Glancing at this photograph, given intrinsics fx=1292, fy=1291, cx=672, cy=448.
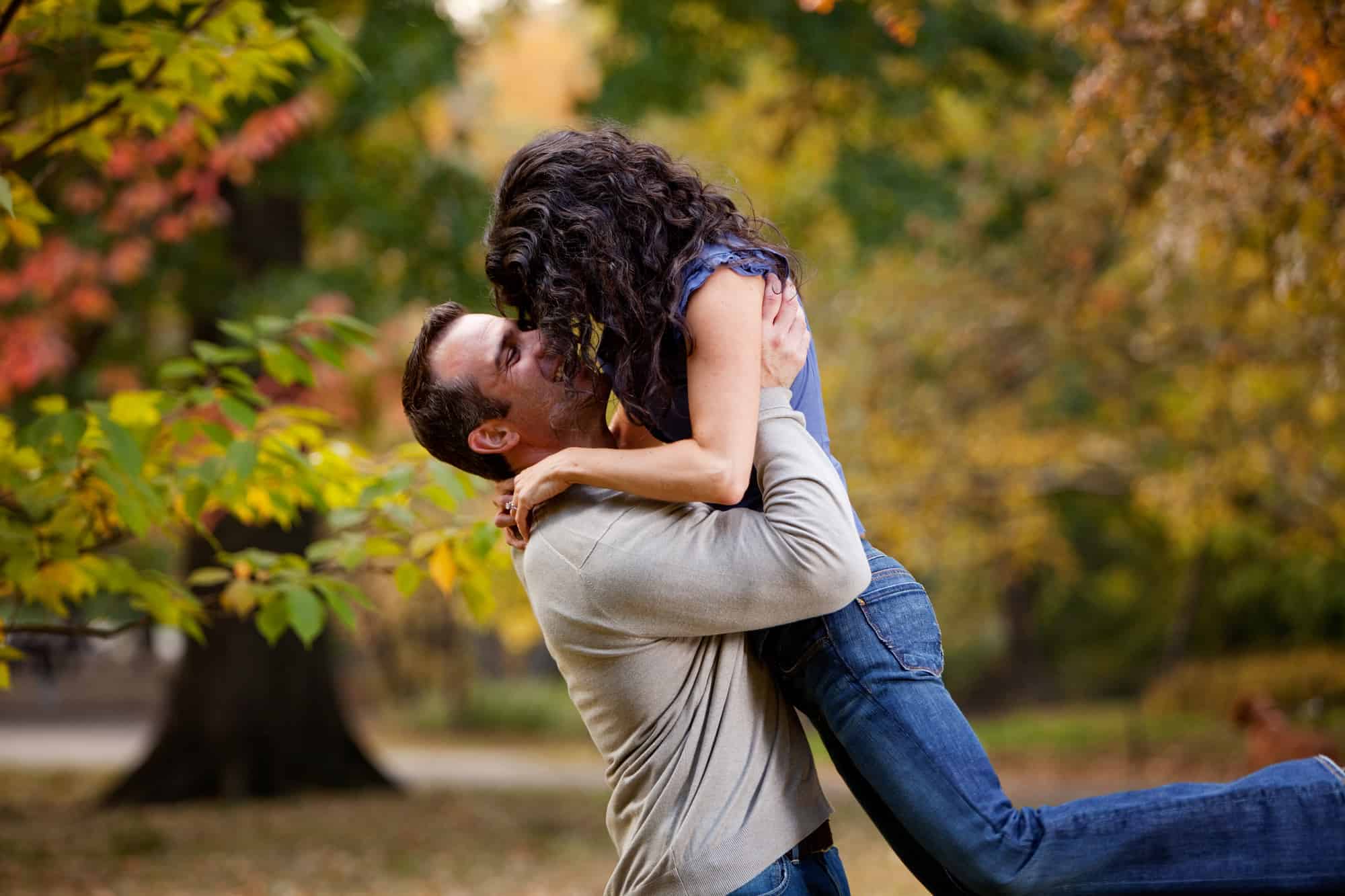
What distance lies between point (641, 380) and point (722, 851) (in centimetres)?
87

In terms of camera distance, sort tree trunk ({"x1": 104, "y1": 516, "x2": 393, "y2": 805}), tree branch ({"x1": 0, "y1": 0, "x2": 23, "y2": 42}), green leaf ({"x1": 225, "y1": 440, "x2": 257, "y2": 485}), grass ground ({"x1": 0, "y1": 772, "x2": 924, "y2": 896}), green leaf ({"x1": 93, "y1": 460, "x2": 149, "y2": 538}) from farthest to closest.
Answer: tree trunk ({"x1": 104, "y1": 516, "x2": 393, "y2": 805}) < grass ground ({"x1": 0, "y1": 772, "x2": 924, "y2": 896}) < green leaf ({"x1": 225, "y1": 440, "x2": 257, "y2": 485}) < green leaf ({"x1": 93, "y1": 460, "x2": 149, "y2": 538}) < tree branch ({"x1": 0, "y1": 0, "x2": 23, "y2": 42})

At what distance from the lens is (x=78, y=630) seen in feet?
11.4

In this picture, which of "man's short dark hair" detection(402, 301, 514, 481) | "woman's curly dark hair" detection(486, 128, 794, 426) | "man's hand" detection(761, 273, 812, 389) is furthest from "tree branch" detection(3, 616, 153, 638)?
"man's hand" detection(761, 273, 812, 389)

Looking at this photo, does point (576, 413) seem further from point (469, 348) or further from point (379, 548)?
point (379, 548)

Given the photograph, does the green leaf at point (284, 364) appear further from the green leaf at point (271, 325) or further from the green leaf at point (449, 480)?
the green leaf at point (449, 480)

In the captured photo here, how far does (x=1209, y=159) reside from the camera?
4.63 m

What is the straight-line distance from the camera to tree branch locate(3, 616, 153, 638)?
339cm

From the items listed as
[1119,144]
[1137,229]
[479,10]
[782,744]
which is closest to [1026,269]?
[1137,229]

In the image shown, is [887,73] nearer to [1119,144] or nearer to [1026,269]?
[1026,269]

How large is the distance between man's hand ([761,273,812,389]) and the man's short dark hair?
52cm

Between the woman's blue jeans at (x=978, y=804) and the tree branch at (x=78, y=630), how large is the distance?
1.97m

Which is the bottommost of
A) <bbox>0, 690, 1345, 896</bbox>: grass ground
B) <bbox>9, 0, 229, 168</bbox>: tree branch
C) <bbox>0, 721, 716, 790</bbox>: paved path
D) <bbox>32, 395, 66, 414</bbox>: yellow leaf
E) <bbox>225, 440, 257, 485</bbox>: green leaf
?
<bbox>0, 721, 716, 790</bbox>: paved path

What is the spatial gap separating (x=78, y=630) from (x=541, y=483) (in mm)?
1781

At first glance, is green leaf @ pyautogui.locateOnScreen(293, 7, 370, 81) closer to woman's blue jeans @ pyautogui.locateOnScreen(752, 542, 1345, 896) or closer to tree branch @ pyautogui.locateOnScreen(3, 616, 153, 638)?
tree branch @ pyautogui.locateOnScreen(3, 616, 153, 638)
